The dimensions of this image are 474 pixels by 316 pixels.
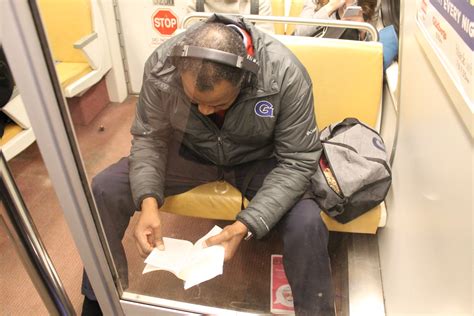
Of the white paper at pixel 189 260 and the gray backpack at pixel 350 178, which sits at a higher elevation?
the gray backpack at pixel 350 178

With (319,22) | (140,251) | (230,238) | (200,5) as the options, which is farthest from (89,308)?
(200,5)

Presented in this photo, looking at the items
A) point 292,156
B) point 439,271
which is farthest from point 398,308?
point 292,156

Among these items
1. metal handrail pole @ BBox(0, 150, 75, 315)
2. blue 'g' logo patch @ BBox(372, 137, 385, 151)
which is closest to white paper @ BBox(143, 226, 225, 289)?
metal handrail pole @ BBox(0, 150, 75, 315)

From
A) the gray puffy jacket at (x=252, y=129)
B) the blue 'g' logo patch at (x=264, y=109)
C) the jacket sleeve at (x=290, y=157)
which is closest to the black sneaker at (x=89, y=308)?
the gray puffy jacket at (x=252, y=129)

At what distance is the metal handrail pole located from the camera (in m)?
0.55

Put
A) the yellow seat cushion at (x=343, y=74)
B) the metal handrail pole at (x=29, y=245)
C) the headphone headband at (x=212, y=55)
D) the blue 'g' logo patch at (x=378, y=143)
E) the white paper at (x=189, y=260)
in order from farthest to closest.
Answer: the yellow seat cushion at (x=343, y=74) → the blue 'g' logo patch at (x=378, y=143) → the white paper at (x=189, y=260) → the headphone headband at (x=212, y=55) → the metal handrail pole at (x=29, y=245)

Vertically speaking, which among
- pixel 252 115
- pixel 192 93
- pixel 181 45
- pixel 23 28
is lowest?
pixel 252 115

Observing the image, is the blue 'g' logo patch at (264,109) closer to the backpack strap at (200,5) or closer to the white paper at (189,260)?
the white paper at (189,260)

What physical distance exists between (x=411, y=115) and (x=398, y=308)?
1.88 feet

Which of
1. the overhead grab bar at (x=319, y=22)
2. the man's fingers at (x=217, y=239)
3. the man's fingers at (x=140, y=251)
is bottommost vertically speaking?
the man's fingers at (x=140, y=251)

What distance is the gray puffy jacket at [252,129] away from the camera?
1220mm

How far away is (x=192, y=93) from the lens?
1.12 m

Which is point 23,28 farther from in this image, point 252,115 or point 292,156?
point 292,156

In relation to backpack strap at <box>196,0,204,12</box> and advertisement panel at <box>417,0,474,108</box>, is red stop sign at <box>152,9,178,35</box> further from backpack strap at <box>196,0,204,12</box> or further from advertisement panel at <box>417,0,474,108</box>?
advertisement panel at <box>417,0,474,108</box>
